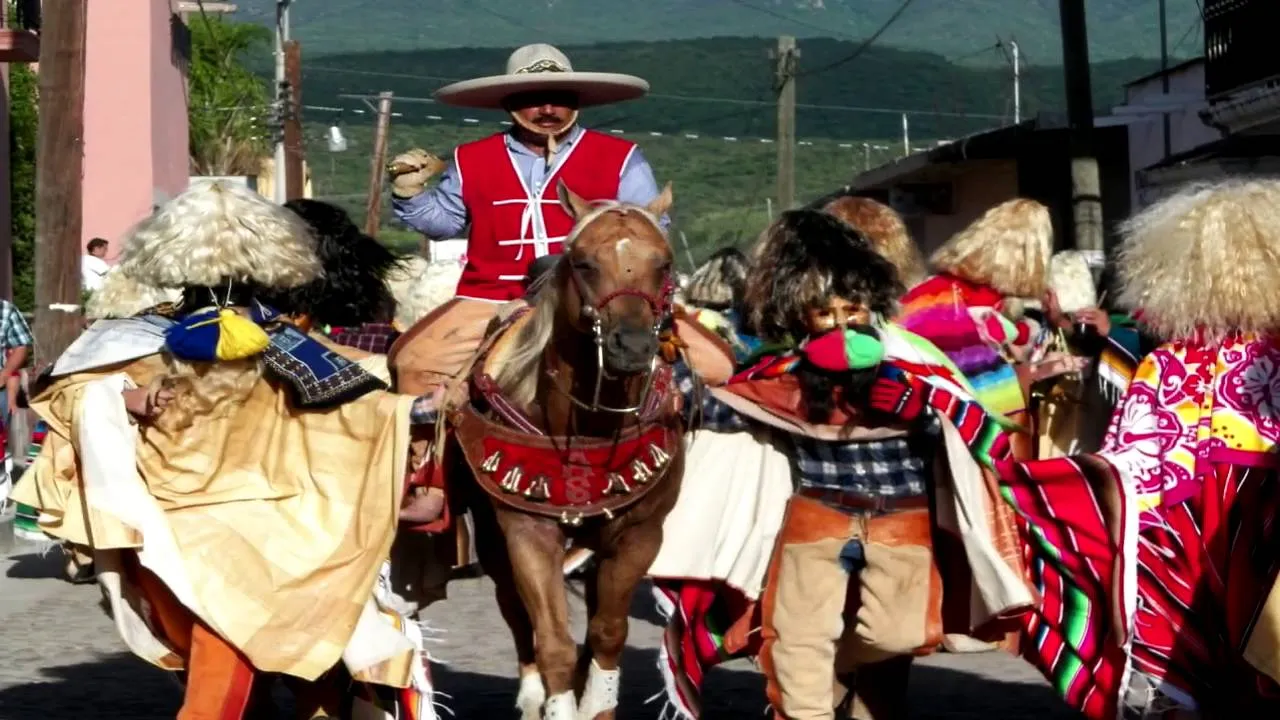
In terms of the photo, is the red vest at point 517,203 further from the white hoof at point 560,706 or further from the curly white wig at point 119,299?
the curly white wig at point 119,299

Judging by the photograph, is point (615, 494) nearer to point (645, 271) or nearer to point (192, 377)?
point (645, 271)

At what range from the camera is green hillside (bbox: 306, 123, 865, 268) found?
75000mm

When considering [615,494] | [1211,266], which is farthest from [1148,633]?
[615,494]

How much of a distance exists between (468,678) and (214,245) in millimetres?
3594

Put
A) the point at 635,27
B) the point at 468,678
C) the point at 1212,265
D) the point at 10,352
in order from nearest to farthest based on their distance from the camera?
the point at 1212,265
the point at 468,678
the point at 10,352
the point at 635,27

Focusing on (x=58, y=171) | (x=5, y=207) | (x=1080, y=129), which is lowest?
(x=58, y=171)

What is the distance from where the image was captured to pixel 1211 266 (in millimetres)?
7688

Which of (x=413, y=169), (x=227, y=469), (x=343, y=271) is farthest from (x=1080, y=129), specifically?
(x=227, y=469)

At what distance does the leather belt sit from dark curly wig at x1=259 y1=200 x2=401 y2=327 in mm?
2293

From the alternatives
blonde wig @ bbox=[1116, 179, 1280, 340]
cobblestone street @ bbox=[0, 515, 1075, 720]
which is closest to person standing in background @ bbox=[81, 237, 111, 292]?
cobblestone street @ bbox=[0, 515, 1075, 720]

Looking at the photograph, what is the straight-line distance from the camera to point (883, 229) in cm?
902

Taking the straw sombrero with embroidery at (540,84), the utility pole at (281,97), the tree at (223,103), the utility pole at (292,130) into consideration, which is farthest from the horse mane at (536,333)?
the utility pole at (281,97)

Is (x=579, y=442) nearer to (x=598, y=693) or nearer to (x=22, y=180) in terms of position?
(x=598, y=693)

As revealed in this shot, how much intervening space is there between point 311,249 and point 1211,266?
2.88 meters
